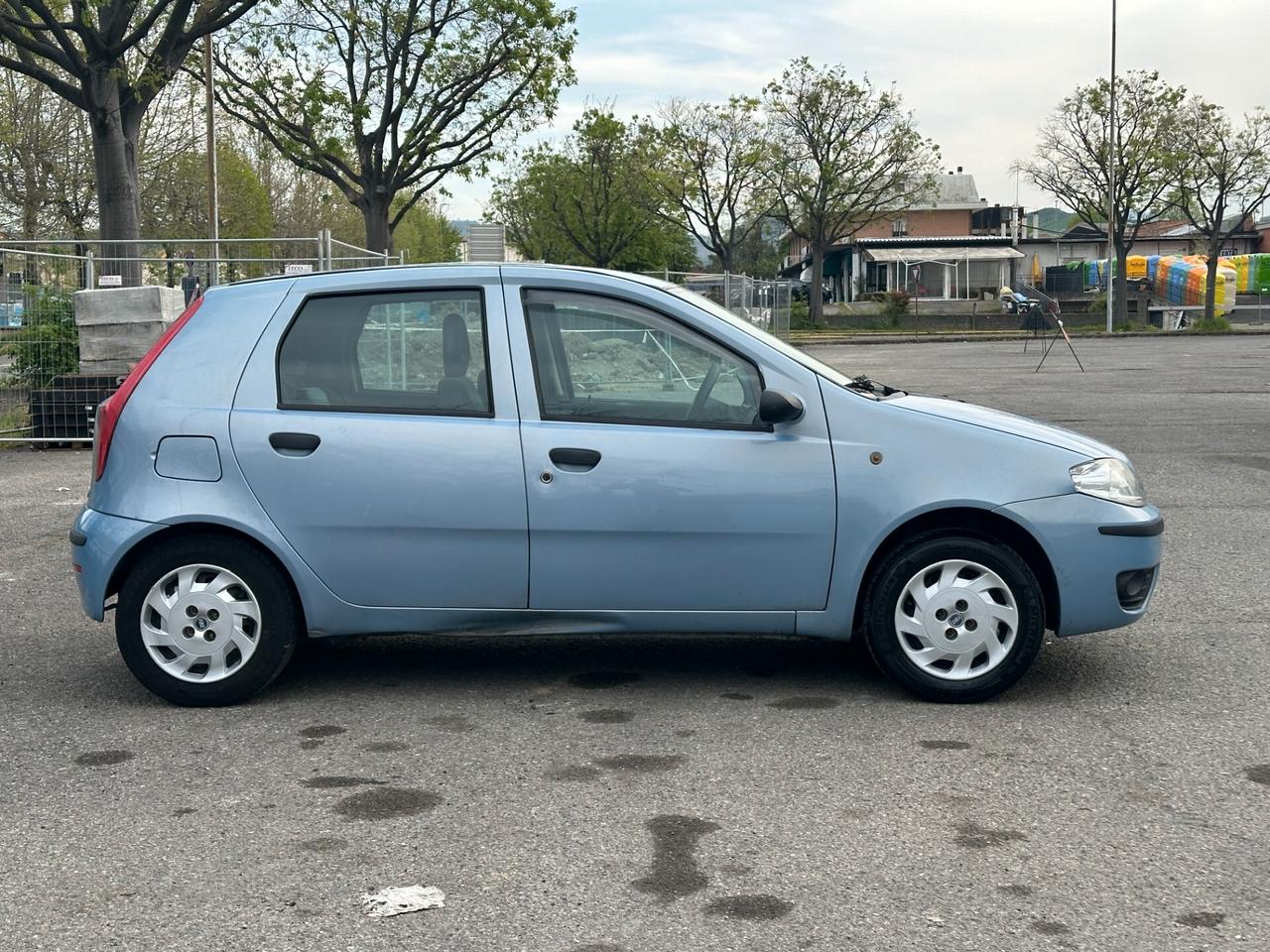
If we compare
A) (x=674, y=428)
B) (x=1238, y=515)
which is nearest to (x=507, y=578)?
(x=674, y=428)

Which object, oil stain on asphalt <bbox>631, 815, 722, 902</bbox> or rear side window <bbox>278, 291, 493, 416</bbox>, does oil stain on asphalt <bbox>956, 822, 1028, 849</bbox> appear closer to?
oil stain on asphalt <bbox>631, 815, 722, 902</bbox>

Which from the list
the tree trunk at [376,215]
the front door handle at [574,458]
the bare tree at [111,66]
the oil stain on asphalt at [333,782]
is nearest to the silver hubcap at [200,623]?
the oil stain on asphalt at [333,782]

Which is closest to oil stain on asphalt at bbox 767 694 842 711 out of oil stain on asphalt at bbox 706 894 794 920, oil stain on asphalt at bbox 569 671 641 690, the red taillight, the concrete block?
oil stain on asphalt at bbox 569 671 641 690

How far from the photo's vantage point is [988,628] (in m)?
5.36

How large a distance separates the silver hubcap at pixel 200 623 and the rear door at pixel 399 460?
0.31 m

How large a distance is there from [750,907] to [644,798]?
0.85 meters

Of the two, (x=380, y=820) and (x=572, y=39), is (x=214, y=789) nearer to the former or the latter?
(x=380, y=820)

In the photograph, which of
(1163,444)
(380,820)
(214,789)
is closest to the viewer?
(380,820)

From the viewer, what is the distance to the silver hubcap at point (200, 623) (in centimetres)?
542

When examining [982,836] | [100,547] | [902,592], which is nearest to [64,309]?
[100,547]

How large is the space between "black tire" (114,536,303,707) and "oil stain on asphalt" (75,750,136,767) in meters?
0.50

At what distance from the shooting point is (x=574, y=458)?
5336 millimetres

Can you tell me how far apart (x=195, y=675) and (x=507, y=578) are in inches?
48.2

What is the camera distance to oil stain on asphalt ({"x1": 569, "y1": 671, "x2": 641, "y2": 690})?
5.83m
